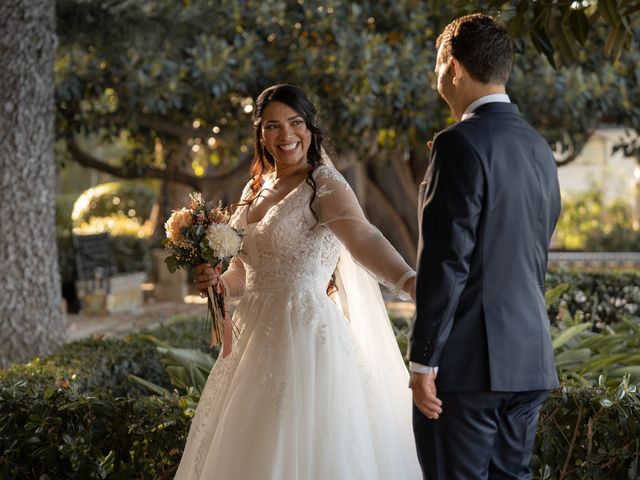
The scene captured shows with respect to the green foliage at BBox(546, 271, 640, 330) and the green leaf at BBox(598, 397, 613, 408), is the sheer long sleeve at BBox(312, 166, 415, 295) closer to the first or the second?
the green leaf at BBox(598, 397, 613, 408)

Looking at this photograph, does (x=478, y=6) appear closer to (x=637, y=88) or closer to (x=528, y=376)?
(x=528, y=376)

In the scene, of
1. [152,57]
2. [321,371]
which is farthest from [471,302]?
[152,57]

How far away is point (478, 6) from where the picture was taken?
14.2 feet

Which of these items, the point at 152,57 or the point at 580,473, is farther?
the point at 152,57

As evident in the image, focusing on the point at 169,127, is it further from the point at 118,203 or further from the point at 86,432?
the point at 118,203

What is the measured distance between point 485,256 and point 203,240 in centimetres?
119

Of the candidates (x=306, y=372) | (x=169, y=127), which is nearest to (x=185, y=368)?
(x=306, y=372)

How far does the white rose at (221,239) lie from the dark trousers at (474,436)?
1.01 m

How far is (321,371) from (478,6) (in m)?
1.87

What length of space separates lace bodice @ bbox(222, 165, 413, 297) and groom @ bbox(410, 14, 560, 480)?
2.27 ft

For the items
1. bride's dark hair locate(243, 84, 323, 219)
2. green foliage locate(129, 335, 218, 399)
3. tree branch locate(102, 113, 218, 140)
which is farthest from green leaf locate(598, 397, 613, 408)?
tree branch locate(102, 113, 218, 140)

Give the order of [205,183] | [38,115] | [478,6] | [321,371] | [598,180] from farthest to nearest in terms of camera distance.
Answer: [598,180] → [205,183] → [38,115] → [478,6] → [321,371]

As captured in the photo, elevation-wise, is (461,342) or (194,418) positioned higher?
(461,342)

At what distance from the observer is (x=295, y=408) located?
341 centimetres
